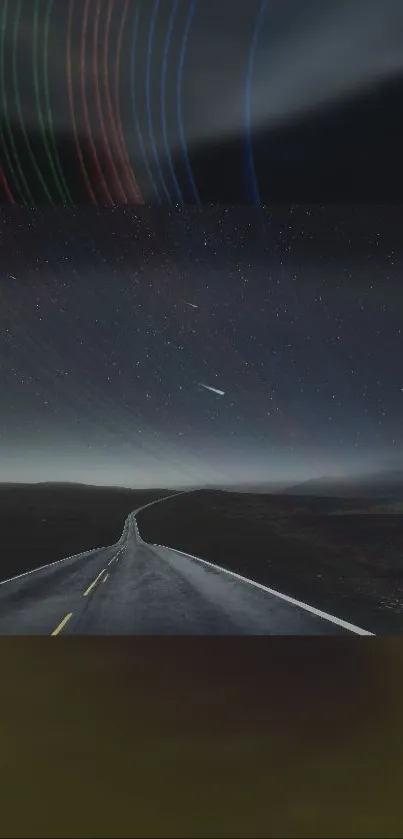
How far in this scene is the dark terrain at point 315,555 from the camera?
488 inches

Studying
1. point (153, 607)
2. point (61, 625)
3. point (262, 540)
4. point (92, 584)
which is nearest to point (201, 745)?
point (61, 625)

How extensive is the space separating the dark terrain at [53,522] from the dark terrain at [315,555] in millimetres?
3793

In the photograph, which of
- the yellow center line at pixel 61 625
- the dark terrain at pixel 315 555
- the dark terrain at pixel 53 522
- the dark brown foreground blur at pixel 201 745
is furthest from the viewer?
the dark terrain at pixel 53 522

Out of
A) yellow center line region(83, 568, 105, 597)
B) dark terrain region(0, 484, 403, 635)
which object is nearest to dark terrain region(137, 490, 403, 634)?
dark terrain region(0, 484, 403, 635)

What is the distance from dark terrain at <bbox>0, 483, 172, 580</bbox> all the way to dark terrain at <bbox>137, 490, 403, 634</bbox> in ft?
12.4

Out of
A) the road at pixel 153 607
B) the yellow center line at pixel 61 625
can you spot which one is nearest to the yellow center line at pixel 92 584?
the road at pixel 153 607

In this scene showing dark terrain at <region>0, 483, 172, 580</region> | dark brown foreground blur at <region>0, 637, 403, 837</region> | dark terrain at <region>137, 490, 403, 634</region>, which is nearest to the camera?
dark brown foreground blur at <region>0, 637, 403, 837</region>

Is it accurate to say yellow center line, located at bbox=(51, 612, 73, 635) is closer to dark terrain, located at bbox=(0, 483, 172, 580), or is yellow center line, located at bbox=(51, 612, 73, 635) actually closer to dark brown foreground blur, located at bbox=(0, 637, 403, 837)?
dark brown foreground blur, located at bbox=(0, 637, 403, 837)

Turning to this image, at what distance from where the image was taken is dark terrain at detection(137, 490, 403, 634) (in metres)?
12.4

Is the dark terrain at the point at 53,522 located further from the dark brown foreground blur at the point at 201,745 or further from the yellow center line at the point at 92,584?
the dark brown foreground blur at the point at 201,745

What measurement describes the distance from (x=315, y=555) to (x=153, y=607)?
12.3 meters

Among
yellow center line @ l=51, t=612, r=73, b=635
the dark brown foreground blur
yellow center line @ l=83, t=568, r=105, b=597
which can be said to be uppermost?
yellow center line @ l=83, t=568, r=105, b=597

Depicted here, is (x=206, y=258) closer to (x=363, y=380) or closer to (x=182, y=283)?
(x=182, y=283)

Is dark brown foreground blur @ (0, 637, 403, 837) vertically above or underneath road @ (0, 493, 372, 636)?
underneath
